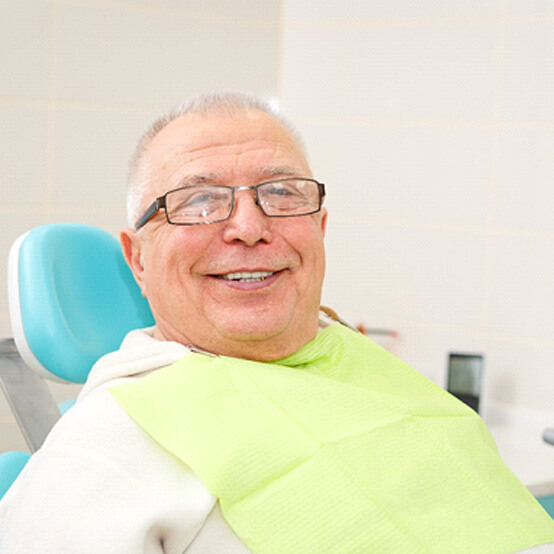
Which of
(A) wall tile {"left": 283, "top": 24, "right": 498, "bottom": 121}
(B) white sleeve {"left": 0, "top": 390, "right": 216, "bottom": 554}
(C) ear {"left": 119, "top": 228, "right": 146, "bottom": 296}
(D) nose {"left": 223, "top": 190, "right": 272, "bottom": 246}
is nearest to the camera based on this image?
(B) white sleeve {"left": 0, "top": 390, "right": 216, "bottom": 554}

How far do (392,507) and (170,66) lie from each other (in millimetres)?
1750

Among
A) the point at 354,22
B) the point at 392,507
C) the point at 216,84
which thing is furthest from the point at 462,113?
the point at 392,507

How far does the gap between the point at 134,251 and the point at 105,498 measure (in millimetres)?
506

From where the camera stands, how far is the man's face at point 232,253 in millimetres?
1164

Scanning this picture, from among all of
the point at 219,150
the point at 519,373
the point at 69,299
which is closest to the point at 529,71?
the point at 519,373

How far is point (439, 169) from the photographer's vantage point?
7.78 feet

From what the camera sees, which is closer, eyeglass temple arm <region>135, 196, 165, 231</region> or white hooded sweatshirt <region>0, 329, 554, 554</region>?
white hooded sweatshirt <region>0, 329, 554, 554</region>

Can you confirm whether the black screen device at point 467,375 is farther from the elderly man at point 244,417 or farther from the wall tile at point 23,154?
the wall tile at point 23,154

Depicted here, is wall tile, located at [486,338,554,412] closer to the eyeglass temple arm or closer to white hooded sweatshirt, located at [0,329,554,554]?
the eyeglass temple arm

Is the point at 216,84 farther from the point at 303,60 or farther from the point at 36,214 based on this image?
the point at 36,214

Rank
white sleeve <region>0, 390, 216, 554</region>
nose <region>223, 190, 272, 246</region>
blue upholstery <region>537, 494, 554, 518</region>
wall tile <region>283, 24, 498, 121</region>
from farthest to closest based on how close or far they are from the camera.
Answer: wall tile <region>283, 24, 498, 121</region> < blue upholstery <region>537, 494, 554, 518</region> < nose <region>223, 190, 272, 246</region> < white sleeve <region>0, 390, 216, 554</region>

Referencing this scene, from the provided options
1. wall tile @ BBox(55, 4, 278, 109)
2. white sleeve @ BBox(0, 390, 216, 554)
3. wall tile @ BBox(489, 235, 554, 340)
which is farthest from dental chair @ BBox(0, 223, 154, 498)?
wall tile @ BBox(489, 235, 554, 340)

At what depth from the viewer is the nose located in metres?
1.14

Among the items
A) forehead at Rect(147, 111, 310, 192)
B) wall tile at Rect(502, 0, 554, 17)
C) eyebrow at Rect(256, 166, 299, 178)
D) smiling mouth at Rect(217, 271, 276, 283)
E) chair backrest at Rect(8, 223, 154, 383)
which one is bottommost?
chair backrest at Rect(8, 223, 154, 383)
